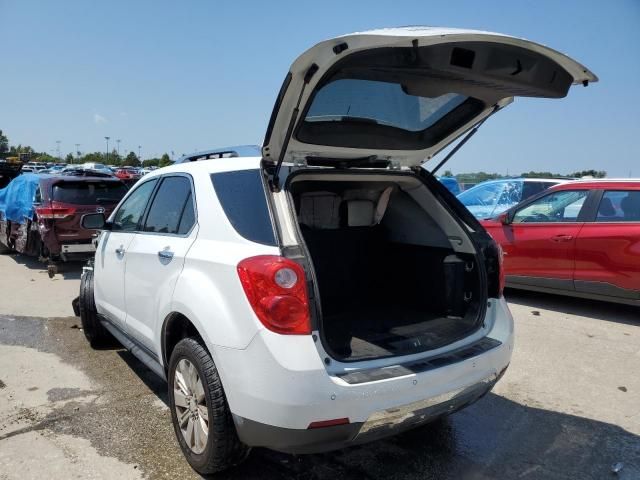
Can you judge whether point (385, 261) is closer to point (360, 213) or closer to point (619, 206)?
point (360, 213)

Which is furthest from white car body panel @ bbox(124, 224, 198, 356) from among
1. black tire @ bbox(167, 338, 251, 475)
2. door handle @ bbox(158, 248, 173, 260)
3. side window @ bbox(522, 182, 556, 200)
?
side window @ bbox(522, 182, 556, 200)

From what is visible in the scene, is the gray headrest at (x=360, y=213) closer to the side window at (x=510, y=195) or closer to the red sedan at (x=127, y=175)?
the side window at (x=510, y=195)

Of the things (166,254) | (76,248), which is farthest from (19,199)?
(166,254)

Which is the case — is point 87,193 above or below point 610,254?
above

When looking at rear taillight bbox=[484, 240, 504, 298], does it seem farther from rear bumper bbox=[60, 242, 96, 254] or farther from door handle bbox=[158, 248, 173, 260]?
rear bumper bbox=[60, 242, 96, 254]

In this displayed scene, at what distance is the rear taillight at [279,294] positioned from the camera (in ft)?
7.30

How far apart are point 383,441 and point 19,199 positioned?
29.2ft

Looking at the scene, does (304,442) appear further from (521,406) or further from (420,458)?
(521,406)

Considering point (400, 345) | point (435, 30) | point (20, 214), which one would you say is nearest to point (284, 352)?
point (400, 345)

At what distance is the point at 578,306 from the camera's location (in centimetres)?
664

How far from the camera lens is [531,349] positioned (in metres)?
4.92

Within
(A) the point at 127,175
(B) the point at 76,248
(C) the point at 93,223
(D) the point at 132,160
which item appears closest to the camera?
(C) the point at 93,223

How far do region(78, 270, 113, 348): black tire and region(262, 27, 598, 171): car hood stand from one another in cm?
284

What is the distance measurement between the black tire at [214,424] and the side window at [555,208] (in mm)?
5372
